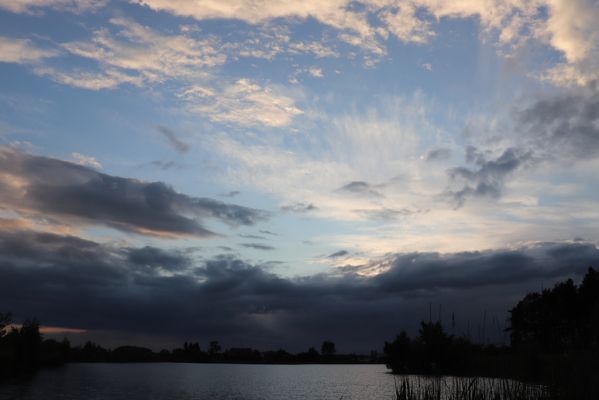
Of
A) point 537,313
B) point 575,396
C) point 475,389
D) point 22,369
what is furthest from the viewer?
point 22,369

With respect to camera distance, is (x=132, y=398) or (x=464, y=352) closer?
(x=464, y=352)

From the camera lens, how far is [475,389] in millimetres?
23000

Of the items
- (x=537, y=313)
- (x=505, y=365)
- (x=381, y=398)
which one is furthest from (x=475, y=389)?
(x=537, y=313)

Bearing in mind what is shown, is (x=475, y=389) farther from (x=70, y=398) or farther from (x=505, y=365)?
(x=70, y=398)

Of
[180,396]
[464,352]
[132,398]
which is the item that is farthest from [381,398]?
[464,352]

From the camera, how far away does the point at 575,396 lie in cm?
2156

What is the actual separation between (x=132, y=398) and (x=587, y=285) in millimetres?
89787

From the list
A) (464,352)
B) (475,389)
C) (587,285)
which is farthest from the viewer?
(587,285)

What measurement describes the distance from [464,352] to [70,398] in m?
73.9

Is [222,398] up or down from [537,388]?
down

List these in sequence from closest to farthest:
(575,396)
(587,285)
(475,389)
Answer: (575,396), (475,389), (587,285)

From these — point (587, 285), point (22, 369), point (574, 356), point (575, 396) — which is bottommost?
point (22, 369)

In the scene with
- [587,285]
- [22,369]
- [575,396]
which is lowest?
[22,369]

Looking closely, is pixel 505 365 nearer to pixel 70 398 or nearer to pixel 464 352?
pixel 464 352
